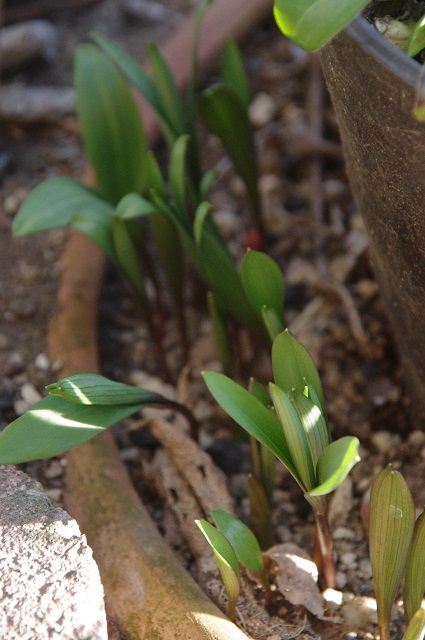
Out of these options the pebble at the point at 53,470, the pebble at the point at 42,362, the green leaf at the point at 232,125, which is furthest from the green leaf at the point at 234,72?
the pebble at the point at 53,470

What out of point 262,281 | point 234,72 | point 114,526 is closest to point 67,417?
point 114,526

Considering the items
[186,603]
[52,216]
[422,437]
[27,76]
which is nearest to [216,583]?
[186,603]

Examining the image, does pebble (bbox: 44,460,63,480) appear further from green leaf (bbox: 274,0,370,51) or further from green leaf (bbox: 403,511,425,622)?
green leaf (bbox: 274,0,370,51)

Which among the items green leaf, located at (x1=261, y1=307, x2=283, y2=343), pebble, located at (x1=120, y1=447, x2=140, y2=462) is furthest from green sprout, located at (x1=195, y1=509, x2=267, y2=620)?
pebble, located at (x1=120, y1=447, x2=140, y2=462)

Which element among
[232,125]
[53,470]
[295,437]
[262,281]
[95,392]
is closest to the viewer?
[295,437]

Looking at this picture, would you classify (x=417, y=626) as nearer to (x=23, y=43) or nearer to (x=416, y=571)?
(x=416, y=571)

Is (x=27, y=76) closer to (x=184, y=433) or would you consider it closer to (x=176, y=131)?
(x=176, y=131)
